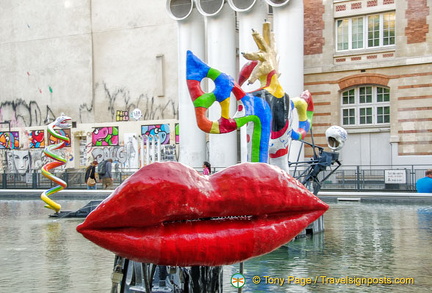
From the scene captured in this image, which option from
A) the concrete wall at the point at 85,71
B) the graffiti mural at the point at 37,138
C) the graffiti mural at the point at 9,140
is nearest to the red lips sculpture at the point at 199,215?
the concrete wall at the point at 85,71

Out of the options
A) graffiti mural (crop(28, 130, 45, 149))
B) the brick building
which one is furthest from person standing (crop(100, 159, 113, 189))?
graffiti mural (crop(28, 130, 45, 149))

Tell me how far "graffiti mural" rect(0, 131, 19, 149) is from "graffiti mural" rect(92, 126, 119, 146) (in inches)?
282

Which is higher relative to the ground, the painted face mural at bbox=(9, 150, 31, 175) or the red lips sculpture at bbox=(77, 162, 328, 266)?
the red lips sculpture at bbox=(77, 162, 328, 266)

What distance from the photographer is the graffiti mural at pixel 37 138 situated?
41812 millimetres

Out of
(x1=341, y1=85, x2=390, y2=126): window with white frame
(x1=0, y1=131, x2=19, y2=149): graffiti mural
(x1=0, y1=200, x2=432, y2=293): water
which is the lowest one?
(x1=0, y1=200, x2=432, y2=293): water

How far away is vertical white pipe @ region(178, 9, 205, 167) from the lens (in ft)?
101

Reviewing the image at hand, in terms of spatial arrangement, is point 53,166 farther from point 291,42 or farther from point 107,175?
point 291,42

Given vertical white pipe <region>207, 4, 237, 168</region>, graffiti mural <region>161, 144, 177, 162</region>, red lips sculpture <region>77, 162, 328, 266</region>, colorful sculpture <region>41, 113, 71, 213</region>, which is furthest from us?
graffiti mural <region>161, 144, 177, 162</region>

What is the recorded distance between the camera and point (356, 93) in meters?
29.9

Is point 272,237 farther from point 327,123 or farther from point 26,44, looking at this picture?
point 26,44

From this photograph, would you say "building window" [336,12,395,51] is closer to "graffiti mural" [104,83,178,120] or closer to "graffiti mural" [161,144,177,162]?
"graffiti mural" [161,144,177,162]

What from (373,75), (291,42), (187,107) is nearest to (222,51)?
(187,107)

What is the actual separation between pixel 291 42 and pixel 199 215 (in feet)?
87.6

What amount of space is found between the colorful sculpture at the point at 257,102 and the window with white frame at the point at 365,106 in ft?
63.4
